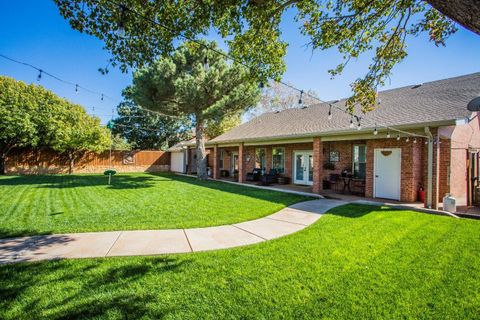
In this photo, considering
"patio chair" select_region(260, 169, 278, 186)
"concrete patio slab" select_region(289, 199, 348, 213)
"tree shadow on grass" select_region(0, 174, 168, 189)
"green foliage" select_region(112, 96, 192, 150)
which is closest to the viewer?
"concrete patio slab" select_region(289, 199, 348, 213)

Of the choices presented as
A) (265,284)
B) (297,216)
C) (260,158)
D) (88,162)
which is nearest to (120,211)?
(297,216)

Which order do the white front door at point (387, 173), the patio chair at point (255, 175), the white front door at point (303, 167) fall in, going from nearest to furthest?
the white front door at point (387, 173)
the white front door at point (303, 167)
the patio chair at point (255, 175)

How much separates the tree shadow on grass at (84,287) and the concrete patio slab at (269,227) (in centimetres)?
204

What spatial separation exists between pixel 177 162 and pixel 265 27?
68.7 feet

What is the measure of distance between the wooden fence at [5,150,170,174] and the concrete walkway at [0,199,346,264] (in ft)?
64.8

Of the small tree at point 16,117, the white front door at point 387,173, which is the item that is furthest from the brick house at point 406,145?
the small tree at point 16,117

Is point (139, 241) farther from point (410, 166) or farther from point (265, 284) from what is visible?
point (410, 166)

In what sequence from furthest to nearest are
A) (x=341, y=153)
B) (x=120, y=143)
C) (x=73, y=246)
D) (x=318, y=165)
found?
(x=120, y=143) → (x=341, y=153) → (x=318, y=165) → (x=73, y=246)

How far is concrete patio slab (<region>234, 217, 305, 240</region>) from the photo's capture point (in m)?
5.30

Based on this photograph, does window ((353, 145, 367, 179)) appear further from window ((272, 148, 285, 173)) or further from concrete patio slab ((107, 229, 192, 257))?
concrete patio slab ((107, 229, 192, 257))

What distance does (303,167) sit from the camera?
14.2m

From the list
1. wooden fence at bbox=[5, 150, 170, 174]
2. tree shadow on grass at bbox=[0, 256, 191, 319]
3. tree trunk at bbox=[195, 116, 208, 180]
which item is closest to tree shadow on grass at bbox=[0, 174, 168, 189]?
tree trunk at bbox=[195, 116, 208, 180]

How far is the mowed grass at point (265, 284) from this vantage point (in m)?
2.65

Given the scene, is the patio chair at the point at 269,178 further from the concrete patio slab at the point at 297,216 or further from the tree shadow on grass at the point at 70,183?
the concrete patio slab at the point at 297,216
